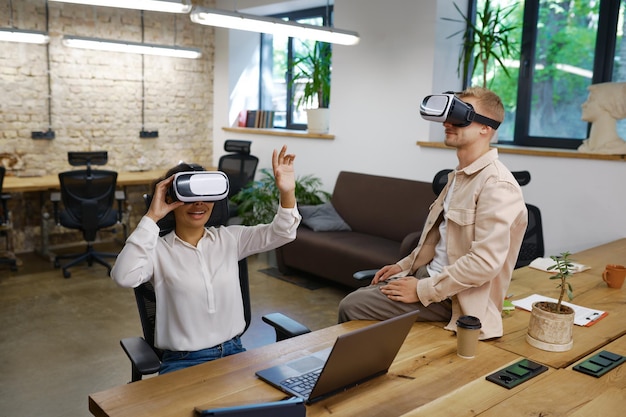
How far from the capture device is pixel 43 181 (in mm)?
5906

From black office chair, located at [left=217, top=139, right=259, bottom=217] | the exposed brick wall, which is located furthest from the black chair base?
black office chair, located at [left=217, top=139, right=259, bottom=217]

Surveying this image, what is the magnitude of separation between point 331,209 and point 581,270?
9.46 feet

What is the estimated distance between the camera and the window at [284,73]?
712cm

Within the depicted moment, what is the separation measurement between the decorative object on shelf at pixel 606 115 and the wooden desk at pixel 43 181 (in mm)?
4404

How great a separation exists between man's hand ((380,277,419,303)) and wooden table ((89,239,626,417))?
112mm

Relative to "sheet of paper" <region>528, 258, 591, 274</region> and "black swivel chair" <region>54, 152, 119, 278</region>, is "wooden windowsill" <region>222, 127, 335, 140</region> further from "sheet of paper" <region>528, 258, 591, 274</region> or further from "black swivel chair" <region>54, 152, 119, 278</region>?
"sheet of paper" <region>528, 258, 591, 274</region>

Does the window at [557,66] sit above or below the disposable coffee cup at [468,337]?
above

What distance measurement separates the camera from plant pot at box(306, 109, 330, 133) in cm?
639

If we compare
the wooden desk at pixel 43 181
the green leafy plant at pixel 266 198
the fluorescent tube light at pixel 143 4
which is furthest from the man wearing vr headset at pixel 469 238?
the wooden desk at pixel 43 181

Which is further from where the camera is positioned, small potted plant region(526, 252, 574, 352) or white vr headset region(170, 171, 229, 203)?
small potted plant region(526, 252, 574, 352)

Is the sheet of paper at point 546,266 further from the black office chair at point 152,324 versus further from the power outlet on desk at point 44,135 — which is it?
the power outlet on desk at point 44,135

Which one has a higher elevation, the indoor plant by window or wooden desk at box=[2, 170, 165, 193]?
the indoor plant by window

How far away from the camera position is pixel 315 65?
629cm

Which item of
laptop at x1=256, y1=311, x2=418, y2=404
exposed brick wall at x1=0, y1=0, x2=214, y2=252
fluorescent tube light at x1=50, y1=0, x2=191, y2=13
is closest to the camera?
laptop at x1=256, y1=311, x2=418, y2=404
